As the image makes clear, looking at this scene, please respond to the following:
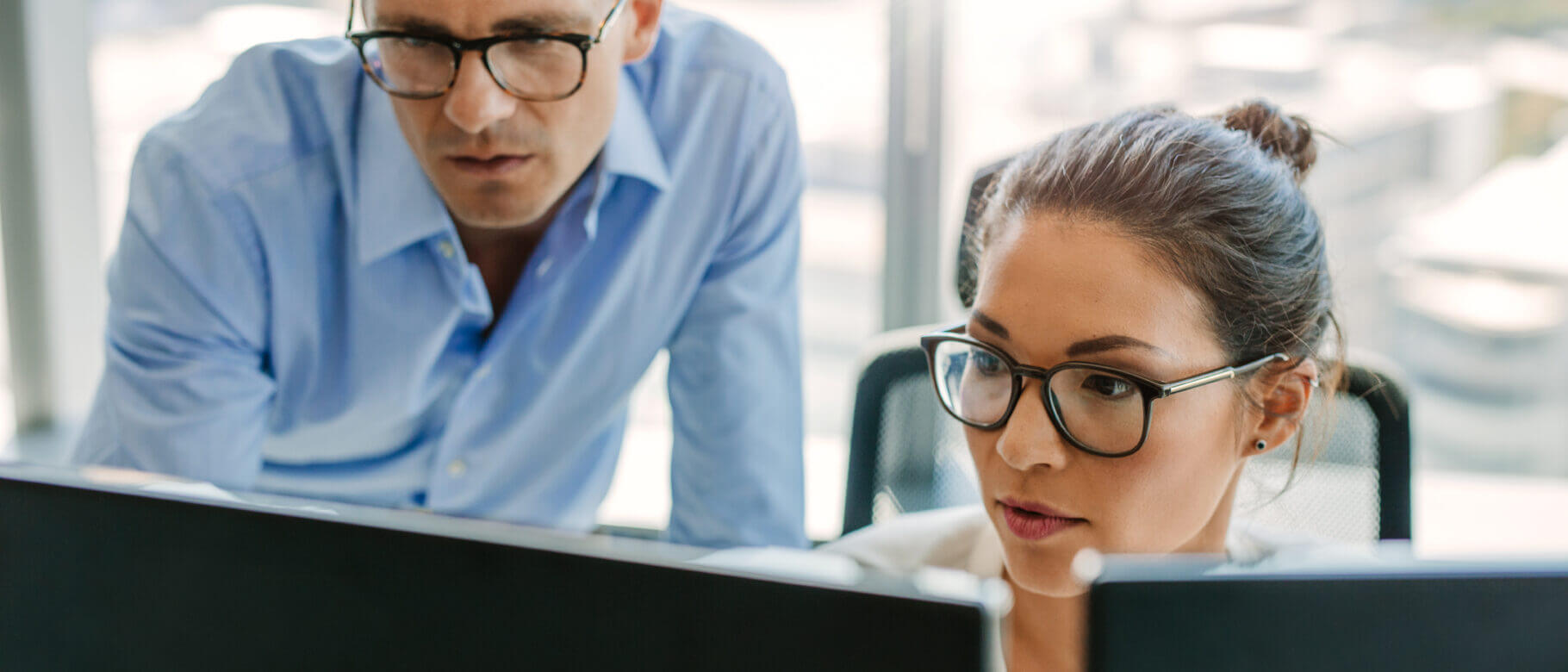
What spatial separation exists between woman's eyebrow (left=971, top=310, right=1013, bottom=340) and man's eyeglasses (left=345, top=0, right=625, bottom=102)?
1.63 feet

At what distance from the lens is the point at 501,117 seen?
122 centimetres

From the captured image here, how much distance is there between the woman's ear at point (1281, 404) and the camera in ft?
3.68

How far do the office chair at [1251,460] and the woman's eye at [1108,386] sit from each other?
23cm

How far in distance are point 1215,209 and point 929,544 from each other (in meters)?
0.48

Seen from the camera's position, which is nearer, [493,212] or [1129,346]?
[1129,346]

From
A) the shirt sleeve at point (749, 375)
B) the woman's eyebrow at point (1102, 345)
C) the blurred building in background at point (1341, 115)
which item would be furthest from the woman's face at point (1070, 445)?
the blurred building in background at point (1341, 115)

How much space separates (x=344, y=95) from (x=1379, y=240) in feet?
8.04

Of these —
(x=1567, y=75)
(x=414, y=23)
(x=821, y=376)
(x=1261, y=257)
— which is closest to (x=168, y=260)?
(x=414, y=23)

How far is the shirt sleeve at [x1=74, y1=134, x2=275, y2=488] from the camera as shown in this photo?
1314 millimetres

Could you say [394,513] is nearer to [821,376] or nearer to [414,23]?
[414,23]

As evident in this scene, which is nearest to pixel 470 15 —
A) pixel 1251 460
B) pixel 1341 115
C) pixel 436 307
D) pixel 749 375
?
pixel 436 307

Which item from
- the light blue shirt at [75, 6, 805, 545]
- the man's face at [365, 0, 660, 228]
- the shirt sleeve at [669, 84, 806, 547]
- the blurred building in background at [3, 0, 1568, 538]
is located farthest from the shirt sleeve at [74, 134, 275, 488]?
the blurred building in background at [3, 0, 1568, 538]

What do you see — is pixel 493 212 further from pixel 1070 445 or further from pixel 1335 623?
pixel 1335 623

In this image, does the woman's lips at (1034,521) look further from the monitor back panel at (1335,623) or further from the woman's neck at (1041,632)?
the monitor back panel at (1335,623)
